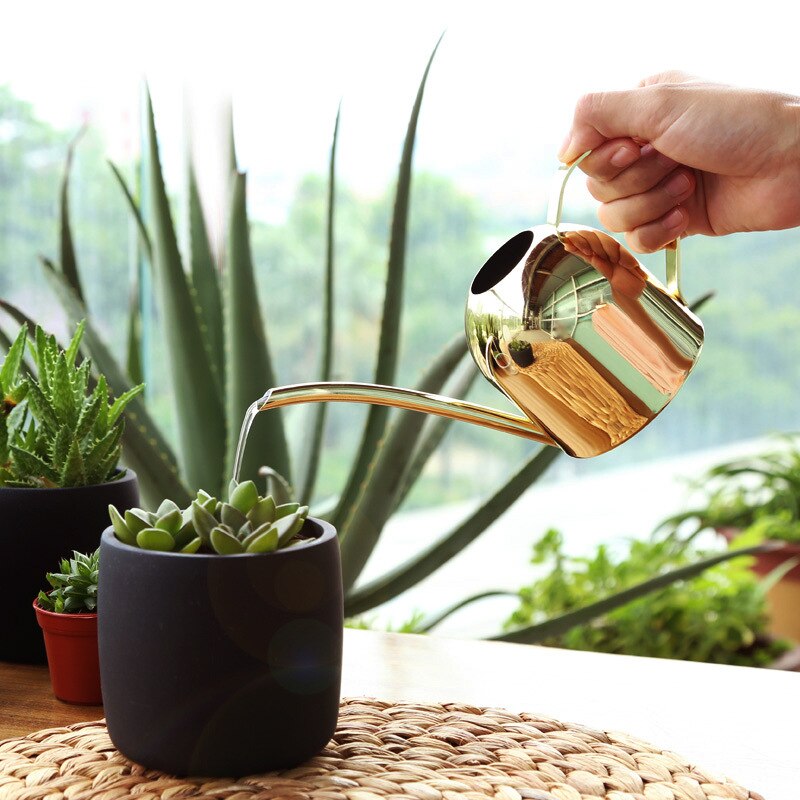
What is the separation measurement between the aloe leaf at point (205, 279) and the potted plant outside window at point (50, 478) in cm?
48

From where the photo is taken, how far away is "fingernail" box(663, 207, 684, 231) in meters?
0.73

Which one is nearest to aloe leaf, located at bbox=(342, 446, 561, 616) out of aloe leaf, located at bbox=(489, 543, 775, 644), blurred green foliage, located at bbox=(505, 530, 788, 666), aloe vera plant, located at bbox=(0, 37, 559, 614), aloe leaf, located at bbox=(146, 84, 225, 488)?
aloe vera plant, located at bbox=(0, 37, 559, 614)

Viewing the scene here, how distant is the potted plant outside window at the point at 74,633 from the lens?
608mm

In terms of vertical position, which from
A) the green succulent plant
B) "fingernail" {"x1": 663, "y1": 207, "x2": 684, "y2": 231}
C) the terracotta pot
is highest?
"fingernail" {"x1": 663, "y1": 207, "x2": 684, "y2": 231}

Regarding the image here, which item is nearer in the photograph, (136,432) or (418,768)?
(418,768)

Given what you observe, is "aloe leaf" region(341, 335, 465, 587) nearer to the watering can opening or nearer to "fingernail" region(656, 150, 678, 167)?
"fingernail" region(656, 150, 678, 167)

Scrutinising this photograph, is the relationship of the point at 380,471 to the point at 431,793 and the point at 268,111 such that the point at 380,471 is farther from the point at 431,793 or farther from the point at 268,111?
the point at 268,111

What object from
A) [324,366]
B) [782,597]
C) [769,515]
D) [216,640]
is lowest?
[782,597]

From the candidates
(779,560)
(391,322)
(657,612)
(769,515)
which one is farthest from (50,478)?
(769,515)

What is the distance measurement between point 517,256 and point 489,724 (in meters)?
0.28

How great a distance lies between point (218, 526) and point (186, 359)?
0.67m

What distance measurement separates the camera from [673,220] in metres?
0.73

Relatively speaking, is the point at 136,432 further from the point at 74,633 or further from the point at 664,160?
the point at 664,160

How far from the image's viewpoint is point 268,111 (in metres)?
2.01
